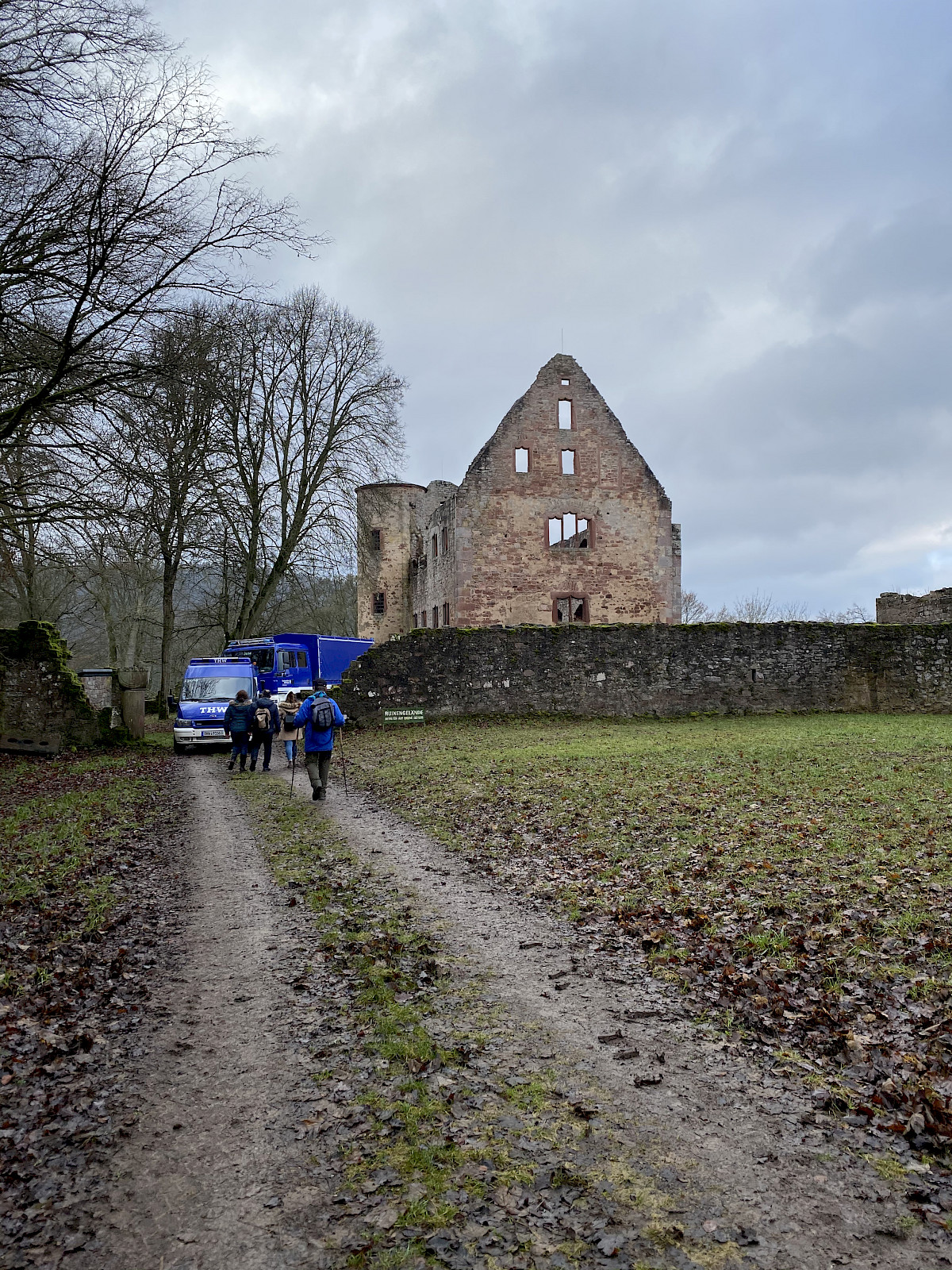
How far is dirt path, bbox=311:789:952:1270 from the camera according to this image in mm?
3217

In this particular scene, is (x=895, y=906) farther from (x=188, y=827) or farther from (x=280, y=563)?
(x=280, y=563)

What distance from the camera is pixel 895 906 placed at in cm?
671

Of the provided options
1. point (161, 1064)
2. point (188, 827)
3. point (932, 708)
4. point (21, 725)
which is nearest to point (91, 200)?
point (188, 827)

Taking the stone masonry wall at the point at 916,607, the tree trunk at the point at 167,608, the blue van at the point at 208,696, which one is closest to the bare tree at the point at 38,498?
the blue van at the point at 208,696

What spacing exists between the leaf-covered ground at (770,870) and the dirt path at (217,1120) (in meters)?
2.56

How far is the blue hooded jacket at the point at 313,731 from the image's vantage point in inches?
535

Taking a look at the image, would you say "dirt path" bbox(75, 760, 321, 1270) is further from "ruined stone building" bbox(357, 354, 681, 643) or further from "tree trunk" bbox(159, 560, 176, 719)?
"ruined stone building" bbox(357, 354, 681, 643)

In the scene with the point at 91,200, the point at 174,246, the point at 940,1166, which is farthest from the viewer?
the point at 174,246

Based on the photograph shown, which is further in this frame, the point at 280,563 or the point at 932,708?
the point at 280,563

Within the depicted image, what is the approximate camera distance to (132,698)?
2325 centimetres

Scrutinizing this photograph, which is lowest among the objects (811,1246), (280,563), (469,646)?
(811,1246)

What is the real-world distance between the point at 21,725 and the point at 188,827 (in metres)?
12.6

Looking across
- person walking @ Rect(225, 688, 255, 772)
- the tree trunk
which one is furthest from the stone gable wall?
person walking @ Rect(225, 688, 255, 772)

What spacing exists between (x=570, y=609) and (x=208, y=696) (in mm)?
16217
